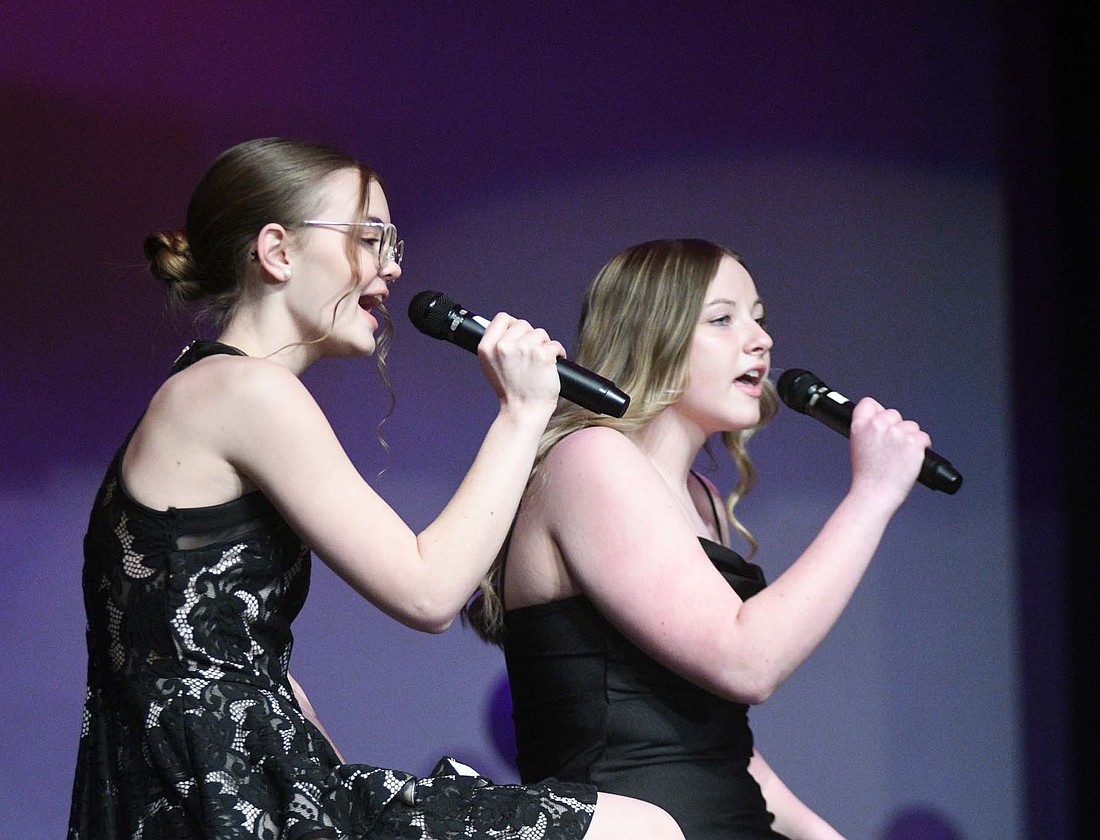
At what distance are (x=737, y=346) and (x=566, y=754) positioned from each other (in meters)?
0.64

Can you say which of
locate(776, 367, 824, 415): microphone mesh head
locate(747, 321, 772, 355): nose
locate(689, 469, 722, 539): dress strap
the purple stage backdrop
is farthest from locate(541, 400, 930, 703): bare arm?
the purple stage backdrop

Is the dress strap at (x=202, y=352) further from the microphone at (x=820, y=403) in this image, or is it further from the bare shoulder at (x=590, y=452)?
the microphone at (x=820, y=403)

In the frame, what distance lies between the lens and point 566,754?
1.81 m

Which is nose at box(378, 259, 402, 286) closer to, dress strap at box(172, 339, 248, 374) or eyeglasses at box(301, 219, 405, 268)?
eyeglasses at box(301, 219, 405, 268)

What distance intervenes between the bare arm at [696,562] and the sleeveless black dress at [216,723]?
0.39 metres

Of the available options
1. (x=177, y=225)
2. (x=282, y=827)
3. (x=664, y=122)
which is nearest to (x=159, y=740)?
(x=282, y=827)

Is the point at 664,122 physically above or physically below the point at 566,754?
above

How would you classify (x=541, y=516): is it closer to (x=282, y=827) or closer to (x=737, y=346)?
(x=737, y=346)

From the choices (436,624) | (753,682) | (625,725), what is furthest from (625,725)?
(436,624)

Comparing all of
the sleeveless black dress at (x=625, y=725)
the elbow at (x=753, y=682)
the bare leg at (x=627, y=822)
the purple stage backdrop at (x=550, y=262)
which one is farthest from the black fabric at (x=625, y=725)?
the purple stage backdrop at (x=550, y=262)

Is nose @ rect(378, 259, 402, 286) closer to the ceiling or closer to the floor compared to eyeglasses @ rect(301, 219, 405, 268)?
closer to the floor

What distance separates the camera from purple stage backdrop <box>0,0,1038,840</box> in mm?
2377

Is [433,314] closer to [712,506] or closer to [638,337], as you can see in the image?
[638,337]

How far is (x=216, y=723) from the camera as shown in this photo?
131 centimetres
